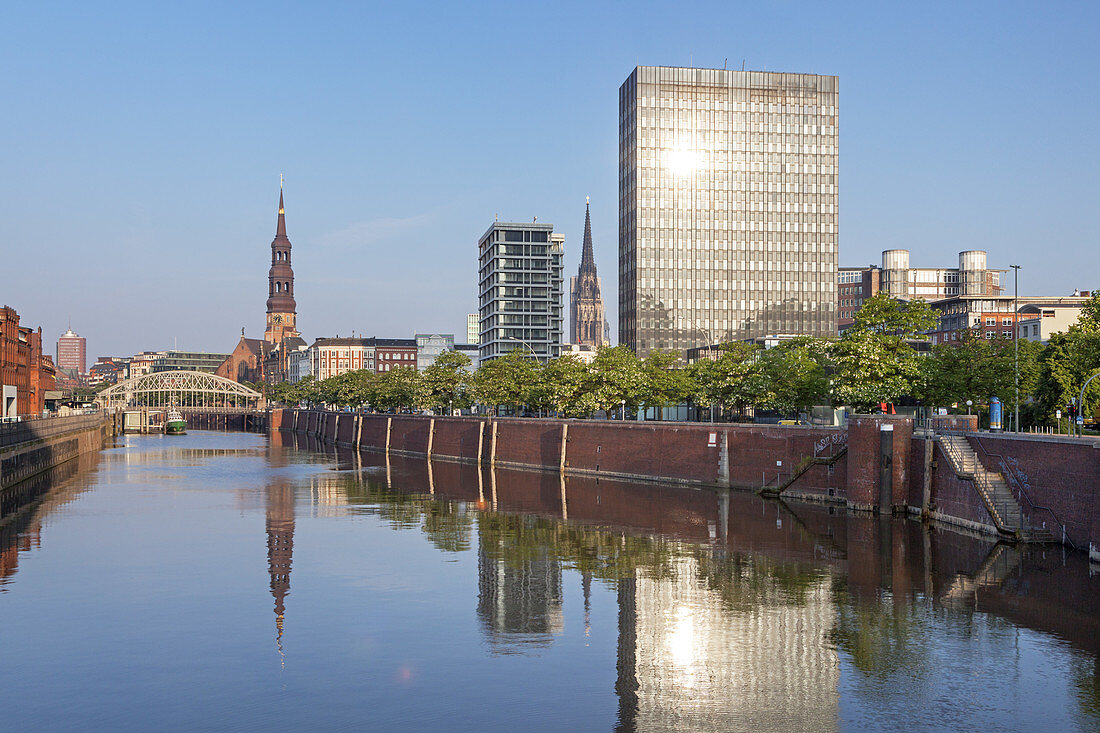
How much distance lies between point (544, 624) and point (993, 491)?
108ft

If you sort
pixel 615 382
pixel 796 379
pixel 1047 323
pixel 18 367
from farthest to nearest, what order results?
pixel 18 367
pixel 1047 323
pixel 615 382
pixel 796 379

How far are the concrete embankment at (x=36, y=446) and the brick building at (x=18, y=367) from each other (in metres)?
9.05

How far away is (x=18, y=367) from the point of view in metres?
159

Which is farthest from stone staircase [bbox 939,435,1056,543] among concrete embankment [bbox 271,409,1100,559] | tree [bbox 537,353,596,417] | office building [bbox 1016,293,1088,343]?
office building [bbox 1016,293,1088,343]

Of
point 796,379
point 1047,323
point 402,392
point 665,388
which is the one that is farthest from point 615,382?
point 1047,323

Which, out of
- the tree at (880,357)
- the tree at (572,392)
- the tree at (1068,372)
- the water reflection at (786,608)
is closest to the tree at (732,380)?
the tree at (572,392)

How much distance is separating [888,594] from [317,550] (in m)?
34.9

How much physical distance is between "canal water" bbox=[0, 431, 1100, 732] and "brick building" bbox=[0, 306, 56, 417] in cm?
7565

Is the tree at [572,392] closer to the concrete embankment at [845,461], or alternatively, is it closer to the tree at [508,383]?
the concrete embankment at [845,461]

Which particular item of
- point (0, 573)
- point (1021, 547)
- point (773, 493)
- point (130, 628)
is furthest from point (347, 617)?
point (773, 493)

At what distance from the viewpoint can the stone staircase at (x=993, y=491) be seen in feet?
187

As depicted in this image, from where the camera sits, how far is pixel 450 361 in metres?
169

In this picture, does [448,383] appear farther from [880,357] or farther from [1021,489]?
[1021,489]

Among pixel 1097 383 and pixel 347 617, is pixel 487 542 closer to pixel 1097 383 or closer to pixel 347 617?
pixel 347 617
